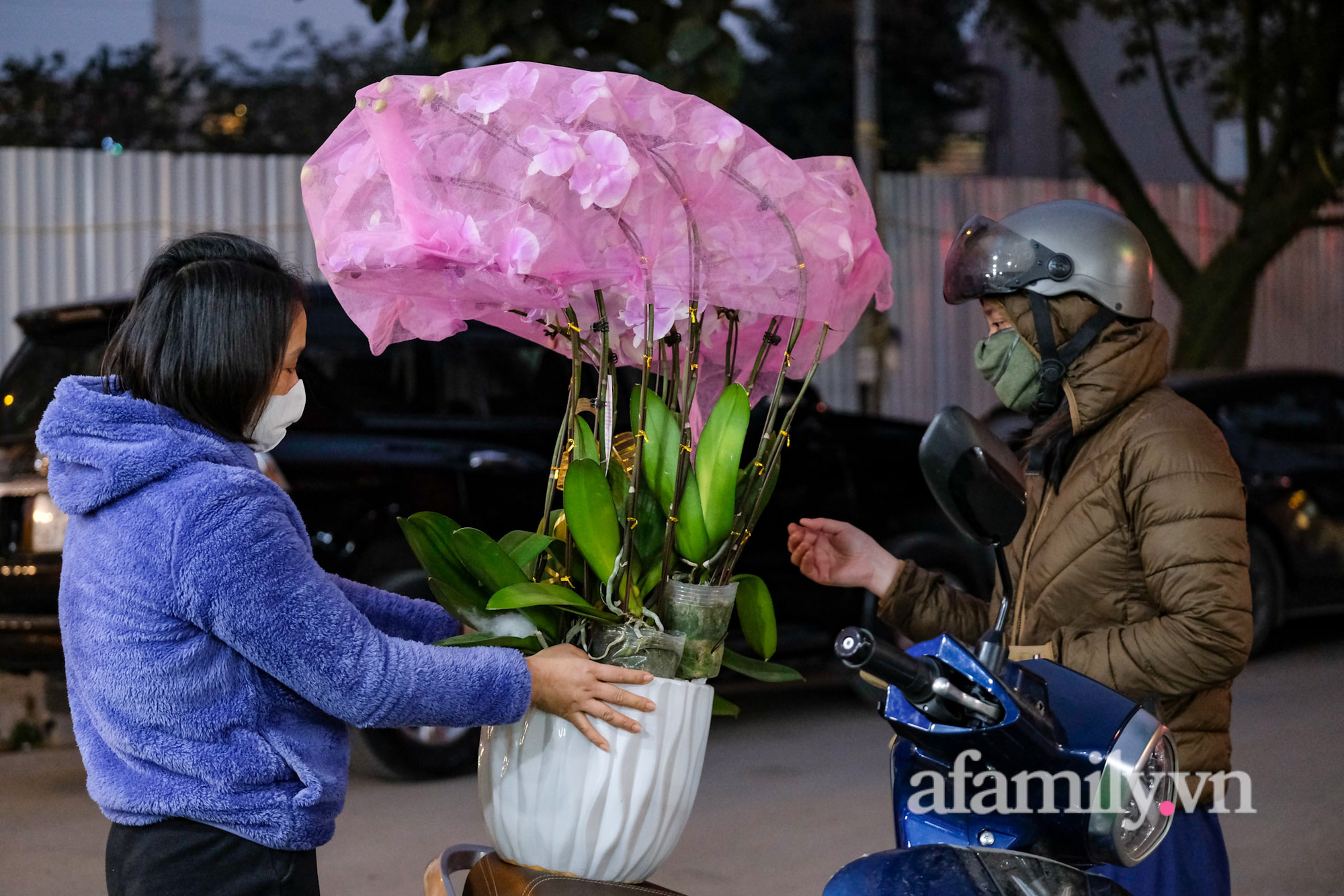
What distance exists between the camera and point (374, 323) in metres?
2.02

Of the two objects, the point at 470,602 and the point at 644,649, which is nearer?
the point at 644,649

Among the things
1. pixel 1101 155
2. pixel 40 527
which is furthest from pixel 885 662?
pixel 1101 155

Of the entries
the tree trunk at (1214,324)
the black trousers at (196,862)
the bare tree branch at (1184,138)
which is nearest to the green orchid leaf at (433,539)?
the black trousers at (196,862)

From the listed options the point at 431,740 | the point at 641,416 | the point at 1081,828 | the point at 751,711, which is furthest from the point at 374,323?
the point at 751,711

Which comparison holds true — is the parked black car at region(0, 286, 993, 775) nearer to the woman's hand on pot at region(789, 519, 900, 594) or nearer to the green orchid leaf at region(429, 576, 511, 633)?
the woman's hand on pot at region(789, 519, 900, 594)

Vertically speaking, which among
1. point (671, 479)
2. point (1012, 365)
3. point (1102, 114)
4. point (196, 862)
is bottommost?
point (196, 862)

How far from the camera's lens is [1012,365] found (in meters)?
2.31

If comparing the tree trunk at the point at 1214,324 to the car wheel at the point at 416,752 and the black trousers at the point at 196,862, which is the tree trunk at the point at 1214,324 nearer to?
the car wheel at the point at 416,752

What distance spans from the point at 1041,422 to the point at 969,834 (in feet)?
3.07

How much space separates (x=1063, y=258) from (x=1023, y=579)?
20.9 inches

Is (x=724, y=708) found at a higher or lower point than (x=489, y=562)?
lower

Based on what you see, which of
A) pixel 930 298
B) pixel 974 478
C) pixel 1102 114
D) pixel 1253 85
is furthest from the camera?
pixel 1102 114

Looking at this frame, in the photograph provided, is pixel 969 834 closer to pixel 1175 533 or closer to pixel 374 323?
pixel 1175 533

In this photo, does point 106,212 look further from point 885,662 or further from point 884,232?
point 885,662
